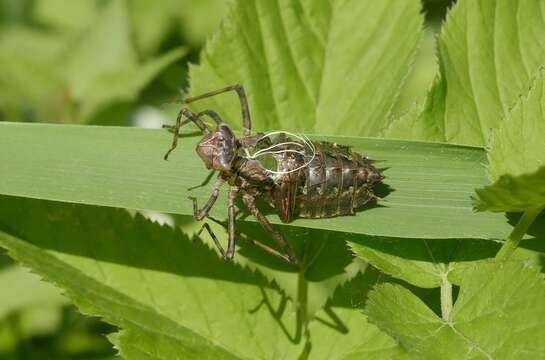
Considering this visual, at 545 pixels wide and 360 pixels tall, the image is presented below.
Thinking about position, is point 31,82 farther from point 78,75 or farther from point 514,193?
point 514,193

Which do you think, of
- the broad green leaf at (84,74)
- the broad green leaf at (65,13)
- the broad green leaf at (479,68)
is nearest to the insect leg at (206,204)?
the broad green leaf at (479,68)

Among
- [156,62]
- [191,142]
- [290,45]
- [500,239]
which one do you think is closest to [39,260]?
[191,142]

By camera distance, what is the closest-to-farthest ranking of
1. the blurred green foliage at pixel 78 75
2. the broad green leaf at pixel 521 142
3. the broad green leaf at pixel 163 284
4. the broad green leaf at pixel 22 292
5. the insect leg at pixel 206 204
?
the broad green leaf at pixel 521 142 → the broad green leaf at pixel 163 284 → the insect leg at pixel 206 204 → the broad green leaf at pixel 22 292 → the blurred green foliage at pixel 78 75

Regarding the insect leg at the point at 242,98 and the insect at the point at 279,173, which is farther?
the insect leg at the point at 242,98

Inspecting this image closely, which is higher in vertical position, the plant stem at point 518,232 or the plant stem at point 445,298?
the plant stem at point 518,232

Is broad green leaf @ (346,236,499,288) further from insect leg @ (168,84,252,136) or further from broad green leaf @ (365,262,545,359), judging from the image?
insect leg @ (168,84,252,136)

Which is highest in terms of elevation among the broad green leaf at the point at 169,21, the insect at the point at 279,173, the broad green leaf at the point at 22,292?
the broad green leaf at the point at 169,21

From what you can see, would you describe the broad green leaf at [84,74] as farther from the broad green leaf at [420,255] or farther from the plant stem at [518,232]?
the plant stem at [518,232]
